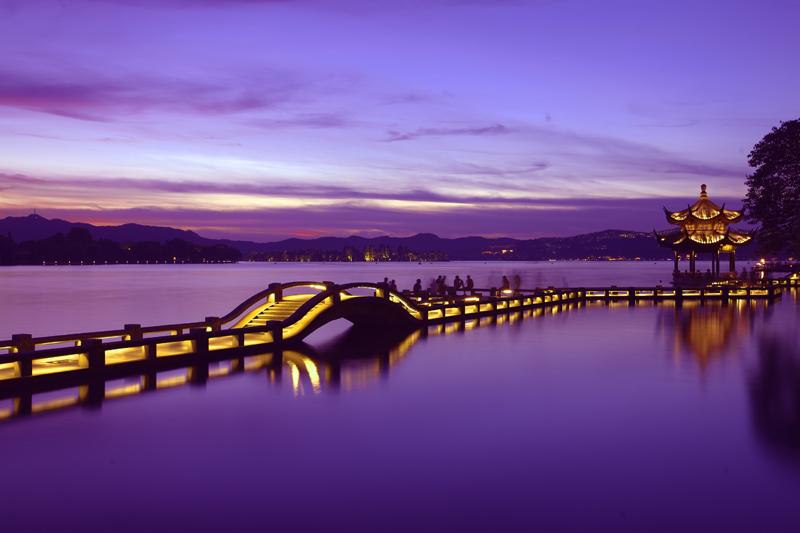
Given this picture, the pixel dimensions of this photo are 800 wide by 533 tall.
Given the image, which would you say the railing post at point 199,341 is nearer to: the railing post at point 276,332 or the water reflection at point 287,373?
the water reflection at point 287,373

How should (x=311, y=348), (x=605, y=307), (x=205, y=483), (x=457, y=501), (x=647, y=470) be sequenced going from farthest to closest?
(x=605, y=307), (x=311, y=348), (x=647, y=470), (x=205, y=483), (x=457, y=501)

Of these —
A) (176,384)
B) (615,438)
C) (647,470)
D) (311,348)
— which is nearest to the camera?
(647,470)

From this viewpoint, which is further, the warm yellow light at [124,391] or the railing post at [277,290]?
the railing post at [277,290]

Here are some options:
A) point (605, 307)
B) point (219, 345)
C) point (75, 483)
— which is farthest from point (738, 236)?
point (75, 483)

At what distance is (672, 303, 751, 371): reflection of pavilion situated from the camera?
837 inches

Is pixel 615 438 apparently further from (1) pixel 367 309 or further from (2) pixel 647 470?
(1) pixel 367 309

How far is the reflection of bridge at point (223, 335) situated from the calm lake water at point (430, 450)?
1.11m

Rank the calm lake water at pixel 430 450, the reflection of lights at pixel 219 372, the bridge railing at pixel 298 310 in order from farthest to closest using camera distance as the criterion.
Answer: the reflection of lights at pixel 219 372 → the bridge railing at pixel 298 310 → the calm lake water at pixel 430 450

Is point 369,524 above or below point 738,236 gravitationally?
below

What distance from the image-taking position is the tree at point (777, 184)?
4597 cm

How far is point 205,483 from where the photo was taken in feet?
27.6

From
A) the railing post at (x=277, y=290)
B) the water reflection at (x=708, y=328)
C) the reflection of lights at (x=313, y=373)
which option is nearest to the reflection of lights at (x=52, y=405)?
the reflection of lights at (x=313, y=373)

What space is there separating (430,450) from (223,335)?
1022 centimetres

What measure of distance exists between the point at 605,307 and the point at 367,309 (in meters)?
20.9
